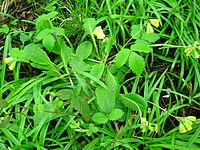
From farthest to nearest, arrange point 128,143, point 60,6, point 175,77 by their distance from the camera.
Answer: point 60,6, point 175,77, point 128,143

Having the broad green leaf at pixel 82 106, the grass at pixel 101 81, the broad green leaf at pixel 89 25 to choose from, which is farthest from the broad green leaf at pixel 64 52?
the broad green leaf at pixel 82 106

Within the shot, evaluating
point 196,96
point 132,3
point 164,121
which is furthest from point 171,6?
point 164,121

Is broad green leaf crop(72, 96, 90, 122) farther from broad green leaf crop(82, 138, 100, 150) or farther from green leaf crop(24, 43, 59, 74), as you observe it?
green leaf crop(24, 43, 59, 74)

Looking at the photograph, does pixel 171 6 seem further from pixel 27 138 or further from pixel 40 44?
pixel 27 138

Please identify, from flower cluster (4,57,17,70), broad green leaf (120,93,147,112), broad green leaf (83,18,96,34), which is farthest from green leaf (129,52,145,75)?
flower cluster (4,57,17,70)

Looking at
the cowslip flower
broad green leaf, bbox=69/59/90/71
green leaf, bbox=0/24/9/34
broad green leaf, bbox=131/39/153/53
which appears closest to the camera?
the cowslip flower

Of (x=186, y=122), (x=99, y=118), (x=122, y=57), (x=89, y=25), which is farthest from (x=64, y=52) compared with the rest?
(x=186, y=122)
